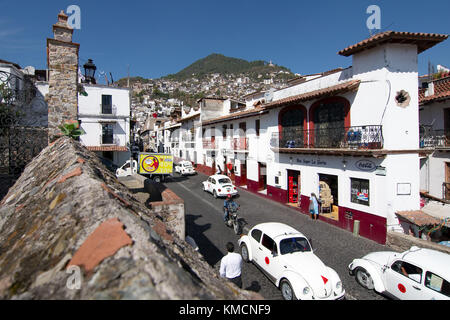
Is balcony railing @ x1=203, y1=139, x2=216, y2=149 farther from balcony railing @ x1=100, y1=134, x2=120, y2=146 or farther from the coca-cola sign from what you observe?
the coca-cola sign

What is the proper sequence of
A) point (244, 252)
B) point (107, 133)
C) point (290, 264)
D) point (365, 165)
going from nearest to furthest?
point (290, 264), point (244, 252), point (365, 165), point (107, 133)

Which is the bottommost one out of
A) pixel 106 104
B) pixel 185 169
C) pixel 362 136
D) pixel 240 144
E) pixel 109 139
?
pixel 185 169

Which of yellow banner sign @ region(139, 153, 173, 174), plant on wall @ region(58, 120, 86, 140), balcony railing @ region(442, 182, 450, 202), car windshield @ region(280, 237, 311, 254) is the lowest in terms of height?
car windshield @ region(280, 237, 311, 254)

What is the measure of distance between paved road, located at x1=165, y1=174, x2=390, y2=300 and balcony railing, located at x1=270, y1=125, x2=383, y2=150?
4523 millimetres

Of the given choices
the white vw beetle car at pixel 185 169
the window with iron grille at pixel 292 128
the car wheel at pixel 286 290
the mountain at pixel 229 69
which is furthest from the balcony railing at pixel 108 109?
the mountain at pixel 229 69

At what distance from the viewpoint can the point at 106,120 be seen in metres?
27.6

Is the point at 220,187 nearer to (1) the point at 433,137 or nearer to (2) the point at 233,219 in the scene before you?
(2) the point at 233,219

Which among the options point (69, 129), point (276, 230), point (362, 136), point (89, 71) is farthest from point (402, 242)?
point (89, 71)

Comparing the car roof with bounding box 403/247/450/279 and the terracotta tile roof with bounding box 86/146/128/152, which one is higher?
the terracotta tile roof with bounding box 86/146/128/152

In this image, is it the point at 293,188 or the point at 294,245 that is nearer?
the point at 294,245

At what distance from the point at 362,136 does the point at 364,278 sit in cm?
695

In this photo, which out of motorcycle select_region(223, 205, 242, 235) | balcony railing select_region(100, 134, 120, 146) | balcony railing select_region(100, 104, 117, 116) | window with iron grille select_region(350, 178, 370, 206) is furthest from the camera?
balcony railing select_region(100, 134, 120, 146)

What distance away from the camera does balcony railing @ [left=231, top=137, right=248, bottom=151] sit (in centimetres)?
2306

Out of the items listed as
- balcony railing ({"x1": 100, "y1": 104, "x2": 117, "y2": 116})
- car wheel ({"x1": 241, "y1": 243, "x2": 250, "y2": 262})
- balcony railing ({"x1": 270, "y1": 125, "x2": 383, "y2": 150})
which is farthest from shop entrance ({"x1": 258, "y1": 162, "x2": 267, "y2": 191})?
balcony railing ({"x1": 100, "y1": 104, "x2": 117, "y2": 116})
